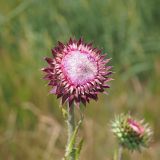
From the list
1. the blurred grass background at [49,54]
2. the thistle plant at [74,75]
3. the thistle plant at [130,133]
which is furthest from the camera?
the blurred grass background at [49,54]

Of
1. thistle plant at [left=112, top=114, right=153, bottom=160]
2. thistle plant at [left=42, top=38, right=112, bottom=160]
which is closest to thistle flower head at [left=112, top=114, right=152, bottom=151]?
thistle plant at [left=112, top=114, right=153, bottom=160]

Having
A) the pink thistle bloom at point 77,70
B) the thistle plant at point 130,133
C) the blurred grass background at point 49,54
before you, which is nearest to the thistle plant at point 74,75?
the pink thistle bloom at point 77,70

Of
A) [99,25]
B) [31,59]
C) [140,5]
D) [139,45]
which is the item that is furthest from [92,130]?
[140,5]

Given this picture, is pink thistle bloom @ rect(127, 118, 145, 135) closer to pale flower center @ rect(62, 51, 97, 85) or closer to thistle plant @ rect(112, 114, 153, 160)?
thistle plant @ rect(112, 114, 153, 160)

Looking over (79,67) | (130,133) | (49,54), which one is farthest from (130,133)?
(49,54)

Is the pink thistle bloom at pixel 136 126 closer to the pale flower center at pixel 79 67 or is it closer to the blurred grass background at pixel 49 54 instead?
the pale flower center at pixel 79 67

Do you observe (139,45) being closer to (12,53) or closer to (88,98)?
(12,53)

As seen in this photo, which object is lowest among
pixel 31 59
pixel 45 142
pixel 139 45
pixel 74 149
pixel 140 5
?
pixel 74 149

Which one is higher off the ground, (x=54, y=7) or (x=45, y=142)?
(x=54, y=7)
